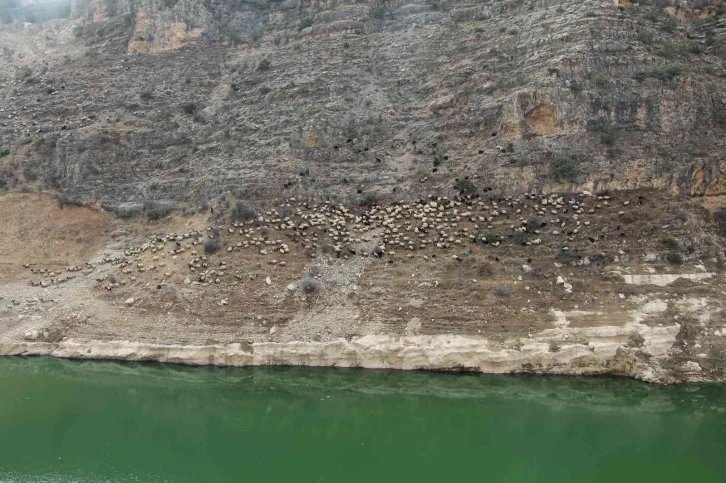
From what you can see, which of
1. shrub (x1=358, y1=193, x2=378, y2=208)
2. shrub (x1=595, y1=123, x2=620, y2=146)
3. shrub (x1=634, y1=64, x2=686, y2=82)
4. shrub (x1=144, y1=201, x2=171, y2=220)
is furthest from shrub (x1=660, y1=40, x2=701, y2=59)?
shrub (x1=144, y1=201, x2=171, y2=220)

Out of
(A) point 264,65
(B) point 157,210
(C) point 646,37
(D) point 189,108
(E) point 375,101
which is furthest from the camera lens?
(A) point 264,65

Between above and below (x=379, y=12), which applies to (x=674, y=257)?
below

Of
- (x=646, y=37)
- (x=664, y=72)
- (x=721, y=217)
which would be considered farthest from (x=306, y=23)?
(x=721, y=217)

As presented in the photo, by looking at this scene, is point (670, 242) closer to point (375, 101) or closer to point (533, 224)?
point (533, 224)

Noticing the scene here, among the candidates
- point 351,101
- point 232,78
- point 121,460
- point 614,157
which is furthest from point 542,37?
point 121,460

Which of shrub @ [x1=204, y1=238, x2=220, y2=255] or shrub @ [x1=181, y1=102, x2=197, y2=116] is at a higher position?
shrub @ [x1=181, y1=102, x2=197, y2=116]

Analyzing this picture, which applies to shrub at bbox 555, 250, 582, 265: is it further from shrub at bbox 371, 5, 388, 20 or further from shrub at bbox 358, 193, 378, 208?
shrub at bbox 371, 5, 388, 20
